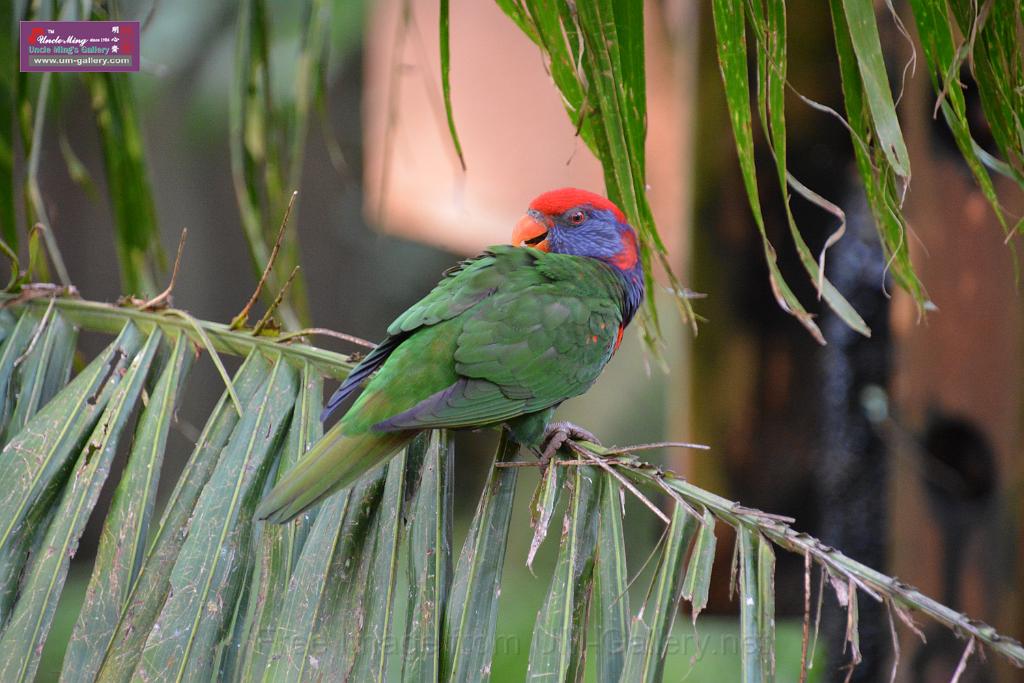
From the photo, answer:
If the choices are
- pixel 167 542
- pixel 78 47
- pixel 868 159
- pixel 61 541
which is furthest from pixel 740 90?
pixel 78 47

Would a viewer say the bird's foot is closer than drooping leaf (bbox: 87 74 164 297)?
Yes

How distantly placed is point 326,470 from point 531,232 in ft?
3.48

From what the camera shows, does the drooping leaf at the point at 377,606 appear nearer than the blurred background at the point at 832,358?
Yes

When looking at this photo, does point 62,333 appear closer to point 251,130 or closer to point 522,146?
point 251,130

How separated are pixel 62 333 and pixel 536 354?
2.71 ft

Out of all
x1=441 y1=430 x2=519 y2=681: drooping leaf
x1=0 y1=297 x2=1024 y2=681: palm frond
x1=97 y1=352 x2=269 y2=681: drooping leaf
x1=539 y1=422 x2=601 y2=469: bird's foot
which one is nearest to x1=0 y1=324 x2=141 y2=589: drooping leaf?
x1=0 y1=297 x2=1024 y2=681: palm frond

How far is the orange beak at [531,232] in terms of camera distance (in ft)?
6.82

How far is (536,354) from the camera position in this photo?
1587mm

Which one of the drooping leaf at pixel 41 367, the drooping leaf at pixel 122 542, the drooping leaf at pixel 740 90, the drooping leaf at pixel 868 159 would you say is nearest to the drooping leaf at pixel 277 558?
the drooping leaf at pixel 122 542

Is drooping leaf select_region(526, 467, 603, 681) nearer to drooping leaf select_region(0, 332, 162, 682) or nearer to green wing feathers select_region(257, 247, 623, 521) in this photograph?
green wing feathers select_region(257, 247, 623, 521)

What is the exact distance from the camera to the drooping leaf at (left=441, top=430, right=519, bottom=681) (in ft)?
3.56

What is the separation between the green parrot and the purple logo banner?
2.54 feet

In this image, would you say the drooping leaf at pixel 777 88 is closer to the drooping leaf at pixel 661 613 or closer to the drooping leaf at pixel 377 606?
the drooping leaf at pixel 661 613

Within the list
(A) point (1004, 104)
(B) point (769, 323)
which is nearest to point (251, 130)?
(A) point (1004, 104)
